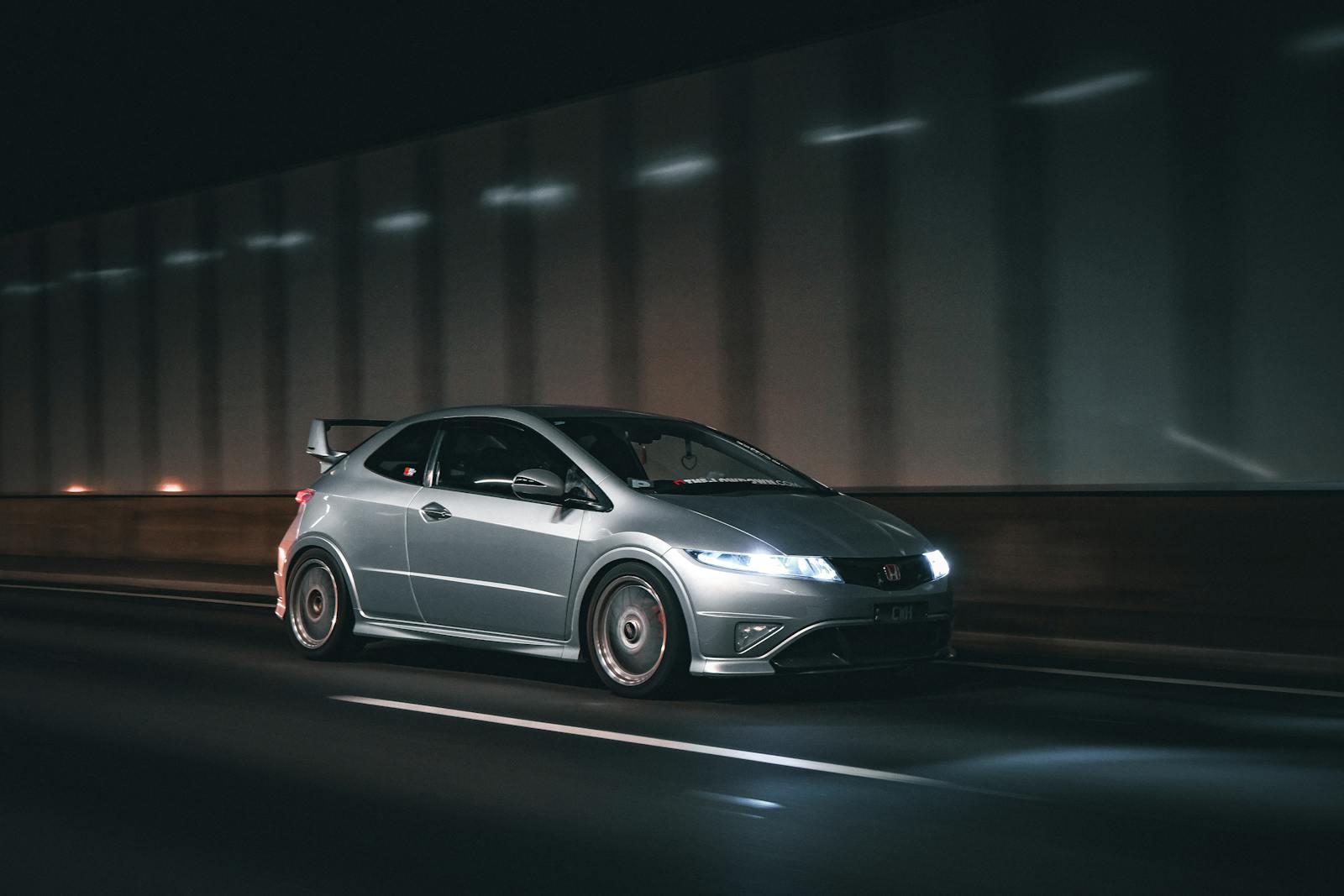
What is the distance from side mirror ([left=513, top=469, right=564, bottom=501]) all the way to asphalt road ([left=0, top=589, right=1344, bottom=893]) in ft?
3.44

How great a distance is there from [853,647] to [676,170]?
294 inches

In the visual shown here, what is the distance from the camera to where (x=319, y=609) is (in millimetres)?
9727

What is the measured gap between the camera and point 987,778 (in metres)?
5.98

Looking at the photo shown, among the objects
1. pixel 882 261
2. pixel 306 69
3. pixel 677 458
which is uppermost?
pixel 306 69

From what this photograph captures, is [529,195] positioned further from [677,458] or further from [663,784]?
[663,784]

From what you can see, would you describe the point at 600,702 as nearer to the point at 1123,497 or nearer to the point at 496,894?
the point at 496,894

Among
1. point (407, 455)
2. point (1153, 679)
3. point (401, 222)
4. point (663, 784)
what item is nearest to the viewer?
point (663, 784)

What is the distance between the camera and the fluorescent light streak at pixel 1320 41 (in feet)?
32.4

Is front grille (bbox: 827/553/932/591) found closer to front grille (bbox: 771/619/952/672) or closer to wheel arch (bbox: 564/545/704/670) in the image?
front grille (bbox: 771/619/952/672)

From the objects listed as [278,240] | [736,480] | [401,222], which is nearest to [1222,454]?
[736,480]

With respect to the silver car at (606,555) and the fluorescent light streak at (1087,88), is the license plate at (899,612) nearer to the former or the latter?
the silver car at (606,555)

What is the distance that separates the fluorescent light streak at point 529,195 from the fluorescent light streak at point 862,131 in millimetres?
3117

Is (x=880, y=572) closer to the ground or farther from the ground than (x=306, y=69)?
closer to the ground

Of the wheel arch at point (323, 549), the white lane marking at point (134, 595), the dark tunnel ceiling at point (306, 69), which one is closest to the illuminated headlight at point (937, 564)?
the wheel arch at point (323, 549)
